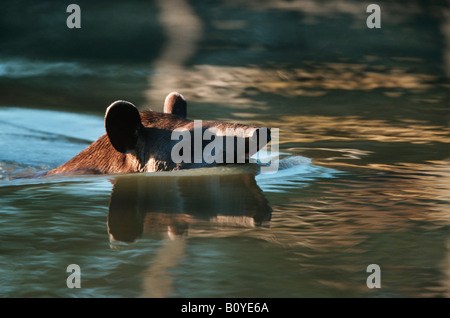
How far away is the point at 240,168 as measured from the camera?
5430mm

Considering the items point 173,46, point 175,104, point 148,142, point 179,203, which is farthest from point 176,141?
point 173,46

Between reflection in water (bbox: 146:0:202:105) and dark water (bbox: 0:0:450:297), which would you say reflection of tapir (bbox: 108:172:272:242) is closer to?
dark water (bbox: 0:0:450:297)

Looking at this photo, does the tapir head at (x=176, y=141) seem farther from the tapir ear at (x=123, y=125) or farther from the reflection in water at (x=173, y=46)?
the reflection in water at (x=173, y=46)

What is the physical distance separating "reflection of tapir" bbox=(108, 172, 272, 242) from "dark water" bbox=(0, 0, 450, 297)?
0.06 ft

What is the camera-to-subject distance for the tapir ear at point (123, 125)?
5008mm

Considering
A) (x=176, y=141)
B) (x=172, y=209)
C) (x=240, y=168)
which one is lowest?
(x=172, y=209)

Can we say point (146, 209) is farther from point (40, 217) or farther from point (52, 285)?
point (52, 285)

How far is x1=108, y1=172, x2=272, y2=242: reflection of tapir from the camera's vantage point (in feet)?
13.1

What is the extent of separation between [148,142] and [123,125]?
273 millimetres

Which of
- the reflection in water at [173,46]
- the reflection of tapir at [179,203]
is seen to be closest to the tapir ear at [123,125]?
the reflection of tapir at [179,203]

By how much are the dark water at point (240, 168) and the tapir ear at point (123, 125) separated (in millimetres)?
247

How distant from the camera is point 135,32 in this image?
40.7ft

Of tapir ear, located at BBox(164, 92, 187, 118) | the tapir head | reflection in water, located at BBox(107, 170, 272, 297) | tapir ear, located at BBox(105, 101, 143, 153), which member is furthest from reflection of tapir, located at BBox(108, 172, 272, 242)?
tapir ear, located at BBox(164, 92, 187, 118)

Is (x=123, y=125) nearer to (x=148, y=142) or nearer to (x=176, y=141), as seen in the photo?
(x=148, y=142)
